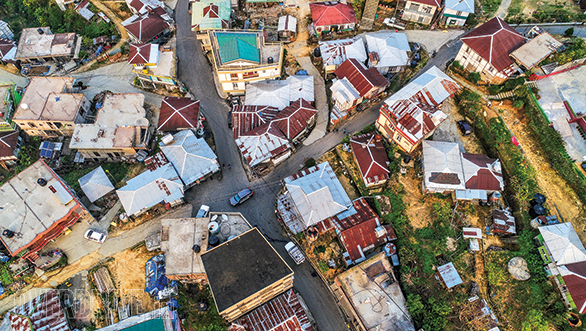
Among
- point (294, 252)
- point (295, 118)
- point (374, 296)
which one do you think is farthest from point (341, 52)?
point (374, 296)

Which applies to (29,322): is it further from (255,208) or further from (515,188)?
(515,188)

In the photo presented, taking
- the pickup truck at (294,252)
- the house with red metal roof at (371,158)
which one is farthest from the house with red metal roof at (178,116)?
the house with red metal roof at (371,158)

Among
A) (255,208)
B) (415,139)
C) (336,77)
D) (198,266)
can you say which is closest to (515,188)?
(415,139)

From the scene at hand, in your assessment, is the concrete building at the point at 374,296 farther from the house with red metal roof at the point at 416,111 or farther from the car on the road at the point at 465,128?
the car on the road at the point at 465,128

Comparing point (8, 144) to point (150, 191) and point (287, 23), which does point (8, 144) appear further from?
point (287, 23)

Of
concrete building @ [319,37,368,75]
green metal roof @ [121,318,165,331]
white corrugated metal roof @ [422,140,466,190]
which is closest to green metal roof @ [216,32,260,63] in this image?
concrete building @ [319,37,368,75]

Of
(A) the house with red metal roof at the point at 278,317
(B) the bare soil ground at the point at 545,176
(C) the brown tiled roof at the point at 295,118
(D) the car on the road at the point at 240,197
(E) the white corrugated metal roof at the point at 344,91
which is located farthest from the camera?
(C) the brown tiled roof at the point at 295,118
